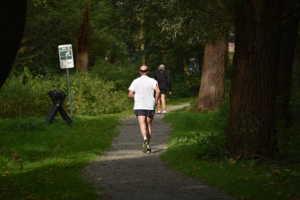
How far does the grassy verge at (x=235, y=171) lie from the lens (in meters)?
6.42

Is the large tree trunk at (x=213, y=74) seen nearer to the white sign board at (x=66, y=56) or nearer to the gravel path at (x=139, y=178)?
the white sign board at (x=66, y=56)

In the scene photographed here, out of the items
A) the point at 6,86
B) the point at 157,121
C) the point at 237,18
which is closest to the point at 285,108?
the point at 237,18

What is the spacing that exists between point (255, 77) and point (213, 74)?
11.1m

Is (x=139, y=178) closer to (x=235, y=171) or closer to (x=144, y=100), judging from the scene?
(x=235, y=171)

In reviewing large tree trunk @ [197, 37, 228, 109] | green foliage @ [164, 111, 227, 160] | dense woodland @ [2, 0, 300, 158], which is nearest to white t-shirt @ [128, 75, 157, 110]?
green foliage @ [164, 111, 227, 160]

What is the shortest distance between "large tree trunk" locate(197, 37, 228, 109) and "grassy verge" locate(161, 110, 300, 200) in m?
8.62

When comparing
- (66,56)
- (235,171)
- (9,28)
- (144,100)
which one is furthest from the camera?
(66,56)

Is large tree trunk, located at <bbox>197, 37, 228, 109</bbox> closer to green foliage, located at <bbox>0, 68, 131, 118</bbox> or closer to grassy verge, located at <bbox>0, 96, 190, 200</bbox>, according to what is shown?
grassy verge, located at <bbox>0, 96, 190, 200</bbox>

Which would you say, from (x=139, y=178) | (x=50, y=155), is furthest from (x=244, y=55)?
(x=50, y=155)

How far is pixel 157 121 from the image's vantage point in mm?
17844

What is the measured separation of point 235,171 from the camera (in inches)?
302

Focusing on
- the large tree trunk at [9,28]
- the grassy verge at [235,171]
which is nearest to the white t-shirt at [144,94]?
the grassy verge at [235,171]

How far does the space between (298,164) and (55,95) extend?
944 centimetres

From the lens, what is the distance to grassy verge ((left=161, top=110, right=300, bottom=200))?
253 inches
